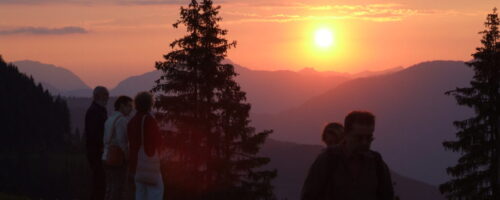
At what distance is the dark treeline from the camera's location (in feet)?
456

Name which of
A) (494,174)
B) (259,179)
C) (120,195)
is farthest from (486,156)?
(120,195)

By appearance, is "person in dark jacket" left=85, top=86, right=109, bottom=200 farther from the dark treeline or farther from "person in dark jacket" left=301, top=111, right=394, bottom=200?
the dark treeline

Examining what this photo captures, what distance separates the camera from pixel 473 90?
111ft

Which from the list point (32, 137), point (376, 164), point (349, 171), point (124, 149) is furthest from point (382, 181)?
point (32, 137)

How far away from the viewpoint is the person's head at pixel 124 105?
10.9 metres

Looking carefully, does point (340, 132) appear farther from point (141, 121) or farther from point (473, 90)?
point (473, 90)

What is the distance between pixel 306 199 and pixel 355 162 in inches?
20.3

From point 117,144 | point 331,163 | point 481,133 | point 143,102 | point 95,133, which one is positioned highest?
point 481,133

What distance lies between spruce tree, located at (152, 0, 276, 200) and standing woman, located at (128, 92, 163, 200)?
81.0 ft

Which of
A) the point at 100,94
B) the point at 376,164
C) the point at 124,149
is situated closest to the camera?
the point at 376,164

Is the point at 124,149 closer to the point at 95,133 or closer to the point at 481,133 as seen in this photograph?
the point at 95,133

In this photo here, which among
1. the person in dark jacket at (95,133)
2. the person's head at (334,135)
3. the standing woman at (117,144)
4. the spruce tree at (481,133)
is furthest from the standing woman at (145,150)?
the spruce tree at (481,133)

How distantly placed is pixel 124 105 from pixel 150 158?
128 cm

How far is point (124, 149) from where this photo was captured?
10.9 metres
